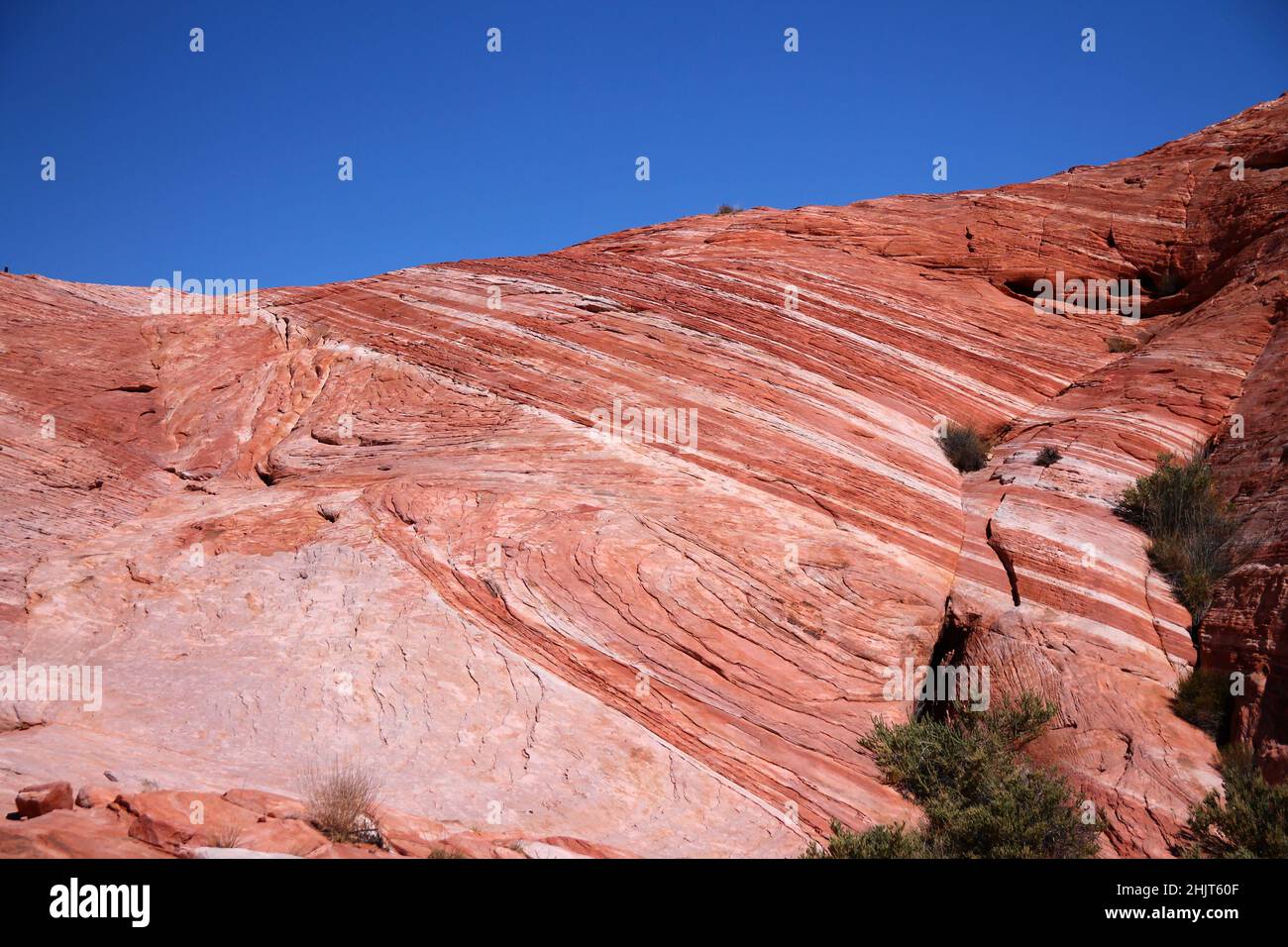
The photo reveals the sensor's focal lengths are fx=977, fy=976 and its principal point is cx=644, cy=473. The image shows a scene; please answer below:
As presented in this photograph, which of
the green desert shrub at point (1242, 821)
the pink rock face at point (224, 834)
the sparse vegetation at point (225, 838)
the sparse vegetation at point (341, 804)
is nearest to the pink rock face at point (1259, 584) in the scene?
the green desert shrub at point (1242, 821)

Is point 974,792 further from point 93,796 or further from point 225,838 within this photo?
point 93,796

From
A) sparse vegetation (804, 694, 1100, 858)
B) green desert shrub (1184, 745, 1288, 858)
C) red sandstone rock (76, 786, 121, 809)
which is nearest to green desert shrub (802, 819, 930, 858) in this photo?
sparse vegetation (804, 694, 1100, 858)

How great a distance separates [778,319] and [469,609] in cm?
812

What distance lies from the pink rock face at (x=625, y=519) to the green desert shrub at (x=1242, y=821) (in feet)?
0.93

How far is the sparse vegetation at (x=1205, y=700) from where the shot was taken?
10156mm

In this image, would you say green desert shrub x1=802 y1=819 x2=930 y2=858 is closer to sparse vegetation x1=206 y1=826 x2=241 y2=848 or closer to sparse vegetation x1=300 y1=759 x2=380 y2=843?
sparse vegetation x1=300 y1=759 x2=380 y2=843

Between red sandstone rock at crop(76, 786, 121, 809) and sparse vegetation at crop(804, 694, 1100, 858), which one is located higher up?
red sandstone rock at crop(76, 786, 121, 809)

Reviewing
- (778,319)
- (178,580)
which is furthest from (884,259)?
(178,580)

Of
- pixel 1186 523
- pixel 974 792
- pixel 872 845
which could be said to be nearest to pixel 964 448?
pixel 1186 523

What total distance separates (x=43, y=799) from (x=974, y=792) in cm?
825

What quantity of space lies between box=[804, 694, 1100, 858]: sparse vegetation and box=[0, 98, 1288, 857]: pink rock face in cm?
29

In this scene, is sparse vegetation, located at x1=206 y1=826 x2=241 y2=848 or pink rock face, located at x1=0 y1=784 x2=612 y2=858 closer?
pink rock face, located at x1=0 y1=784 x2=612 y2=858

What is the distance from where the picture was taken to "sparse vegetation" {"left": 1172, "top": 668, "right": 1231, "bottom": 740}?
33.3ft
